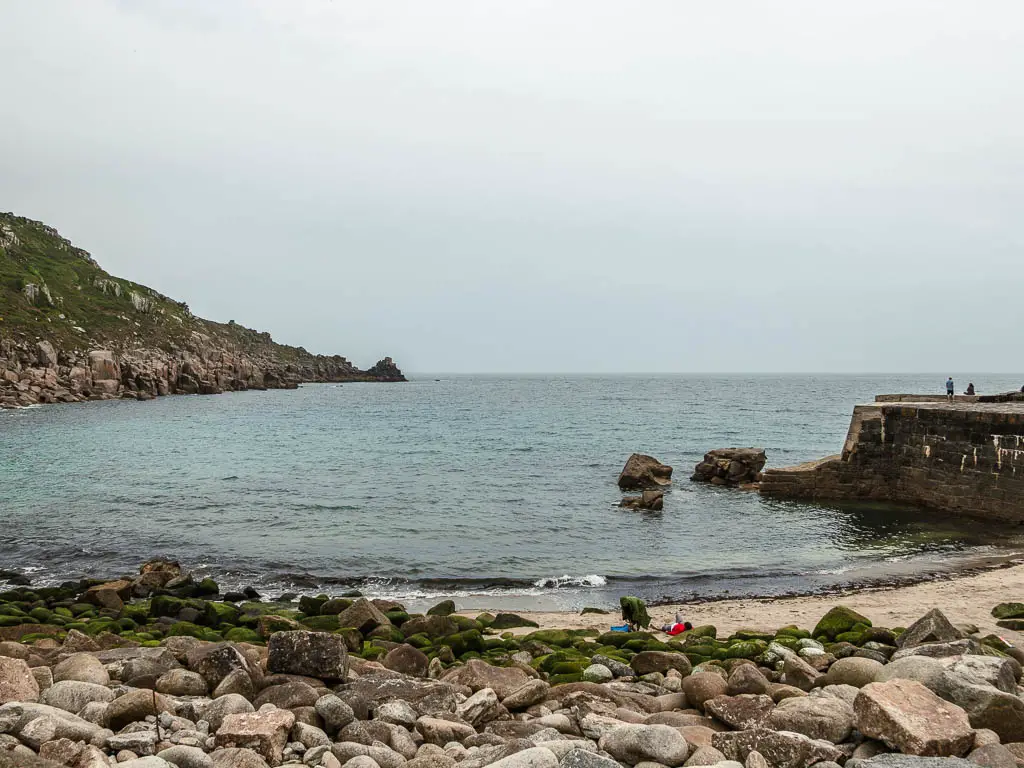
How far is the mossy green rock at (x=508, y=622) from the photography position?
41.4 ft

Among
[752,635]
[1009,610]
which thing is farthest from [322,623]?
[1009,610]

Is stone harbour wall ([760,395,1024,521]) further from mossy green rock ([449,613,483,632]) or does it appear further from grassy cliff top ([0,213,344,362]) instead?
grassy cliff top ([0,213,344,362])

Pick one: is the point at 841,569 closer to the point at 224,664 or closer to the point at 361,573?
the point at 361,573

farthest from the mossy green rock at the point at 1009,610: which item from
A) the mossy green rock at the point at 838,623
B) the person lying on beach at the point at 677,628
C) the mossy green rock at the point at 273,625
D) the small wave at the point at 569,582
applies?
the mossy green rock at the point at 273,625

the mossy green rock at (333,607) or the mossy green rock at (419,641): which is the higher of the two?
the mossy green rock at (419,641)

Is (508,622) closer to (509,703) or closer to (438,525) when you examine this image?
(509,703)

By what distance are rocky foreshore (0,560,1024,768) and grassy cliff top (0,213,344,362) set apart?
8703 centimetres

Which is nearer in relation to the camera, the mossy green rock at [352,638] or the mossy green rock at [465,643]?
the mossy green rock at [352,638]

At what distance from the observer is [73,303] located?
104 meters

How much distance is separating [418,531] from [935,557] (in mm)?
14250

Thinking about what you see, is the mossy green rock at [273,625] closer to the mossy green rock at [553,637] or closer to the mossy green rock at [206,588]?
the mossy green rock at [553,637]

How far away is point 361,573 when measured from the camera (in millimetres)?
16984

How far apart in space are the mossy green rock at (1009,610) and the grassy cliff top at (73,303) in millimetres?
90917

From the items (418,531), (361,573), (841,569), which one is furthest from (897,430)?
(361,573)
